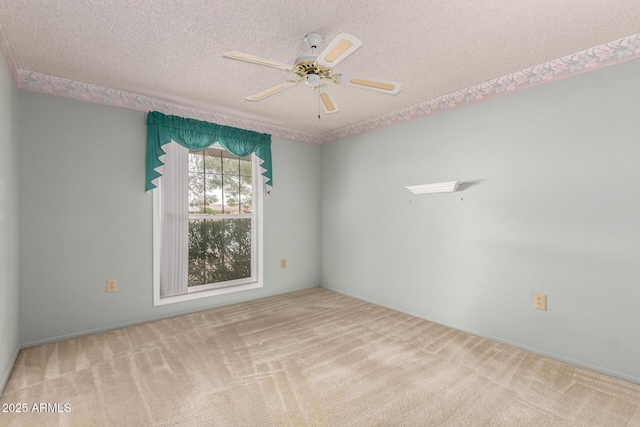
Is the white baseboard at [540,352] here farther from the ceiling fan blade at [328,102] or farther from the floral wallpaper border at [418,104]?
the ceiling fan blade at [328,102]

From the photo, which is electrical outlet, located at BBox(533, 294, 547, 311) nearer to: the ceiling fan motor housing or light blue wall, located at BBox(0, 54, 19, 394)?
the ceiling fan motor housing

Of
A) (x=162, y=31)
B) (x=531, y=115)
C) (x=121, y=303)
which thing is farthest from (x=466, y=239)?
(x=121, y=303)

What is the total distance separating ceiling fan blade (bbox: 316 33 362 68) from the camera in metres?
1.36

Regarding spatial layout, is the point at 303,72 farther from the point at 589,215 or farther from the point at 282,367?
the point at 589,215

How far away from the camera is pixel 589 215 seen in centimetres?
213

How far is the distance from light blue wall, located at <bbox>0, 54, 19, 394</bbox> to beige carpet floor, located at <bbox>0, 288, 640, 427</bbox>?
235 mm

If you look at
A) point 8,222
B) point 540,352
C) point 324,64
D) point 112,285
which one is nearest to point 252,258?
point 112,285

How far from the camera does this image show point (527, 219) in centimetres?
241

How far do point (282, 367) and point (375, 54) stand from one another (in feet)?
7.63

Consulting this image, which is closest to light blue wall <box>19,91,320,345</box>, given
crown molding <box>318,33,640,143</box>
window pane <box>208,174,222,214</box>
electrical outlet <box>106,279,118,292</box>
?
electrical outlet <box>106,279,118,292</box>


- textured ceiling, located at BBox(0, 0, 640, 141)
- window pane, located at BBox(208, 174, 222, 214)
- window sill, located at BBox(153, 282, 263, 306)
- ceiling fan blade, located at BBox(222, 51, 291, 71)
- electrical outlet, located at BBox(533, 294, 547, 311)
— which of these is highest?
textured ceiling, located at BBox(0, 0, 640, 141)

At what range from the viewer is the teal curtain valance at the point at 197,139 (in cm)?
296

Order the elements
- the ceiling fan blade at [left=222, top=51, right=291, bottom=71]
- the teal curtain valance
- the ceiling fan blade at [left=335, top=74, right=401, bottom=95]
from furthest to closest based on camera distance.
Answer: the teal curtain valance
the ceiling fan blade at [left=335, top=74, right=401, bottom=95]
the ceiling fan blade at [left=222, top=51, right=291, bottom=71]

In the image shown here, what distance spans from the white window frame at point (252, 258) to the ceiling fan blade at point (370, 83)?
2173mm
